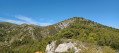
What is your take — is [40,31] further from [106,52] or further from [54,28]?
[106,52]

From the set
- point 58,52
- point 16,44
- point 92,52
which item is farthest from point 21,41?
point 92,52

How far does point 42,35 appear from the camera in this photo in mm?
127625

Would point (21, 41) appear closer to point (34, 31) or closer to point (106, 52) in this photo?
point (34, 31)

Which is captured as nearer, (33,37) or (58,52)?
(58,52)

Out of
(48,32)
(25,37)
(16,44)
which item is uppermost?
(48,32)

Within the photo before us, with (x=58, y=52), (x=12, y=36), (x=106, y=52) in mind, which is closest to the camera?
(x=106, y=52)

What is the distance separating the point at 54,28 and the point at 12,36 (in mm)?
80138

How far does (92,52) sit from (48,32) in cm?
11690

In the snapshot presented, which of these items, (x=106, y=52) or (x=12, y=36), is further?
(x=12, y=36)

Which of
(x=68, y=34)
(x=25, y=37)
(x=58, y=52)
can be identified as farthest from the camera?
(x=25, y=37)

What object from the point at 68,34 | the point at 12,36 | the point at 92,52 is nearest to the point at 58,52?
the point at 92,52

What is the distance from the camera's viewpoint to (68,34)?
44562 mm

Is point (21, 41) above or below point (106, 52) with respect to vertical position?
below

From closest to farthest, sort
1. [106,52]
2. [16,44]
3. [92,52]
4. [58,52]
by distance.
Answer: [92,52] < [106,52] < [58,52] < [16,44]
